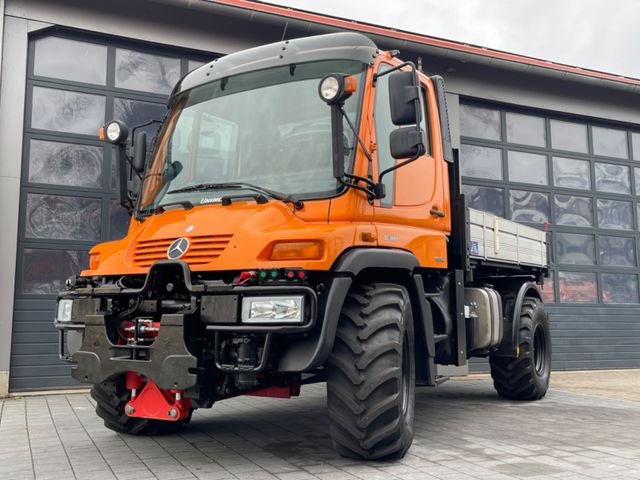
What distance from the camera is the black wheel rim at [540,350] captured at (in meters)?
8.52

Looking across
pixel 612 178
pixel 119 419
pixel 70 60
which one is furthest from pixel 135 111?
pixel 612 178

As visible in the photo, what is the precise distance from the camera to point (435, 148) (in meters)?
5.88

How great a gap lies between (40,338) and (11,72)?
12.1 ft

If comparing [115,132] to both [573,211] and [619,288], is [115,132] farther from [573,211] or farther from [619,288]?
[619,288]

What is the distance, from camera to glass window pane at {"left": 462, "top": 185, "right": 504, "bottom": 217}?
41.3 feet

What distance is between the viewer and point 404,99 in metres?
4.41

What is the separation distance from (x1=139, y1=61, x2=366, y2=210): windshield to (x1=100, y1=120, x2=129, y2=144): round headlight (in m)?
0.30

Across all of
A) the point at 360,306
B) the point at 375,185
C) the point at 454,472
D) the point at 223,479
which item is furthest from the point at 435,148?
the point at 223,479

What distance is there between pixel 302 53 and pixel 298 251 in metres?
1.78

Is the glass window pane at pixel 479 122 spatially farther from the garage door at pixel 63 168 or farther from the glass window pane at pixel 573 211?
the garage door at pixel 63 168

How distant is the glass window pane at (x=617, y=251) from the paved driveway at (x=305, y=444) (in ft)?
22.0

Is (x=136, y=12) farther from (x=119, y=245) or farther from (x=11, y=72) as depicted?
(x=119, y=245)

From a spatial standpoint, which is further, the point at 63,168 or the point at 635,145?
the point at 635,145

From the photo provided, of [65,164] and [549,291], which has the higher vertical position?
[65,164]
